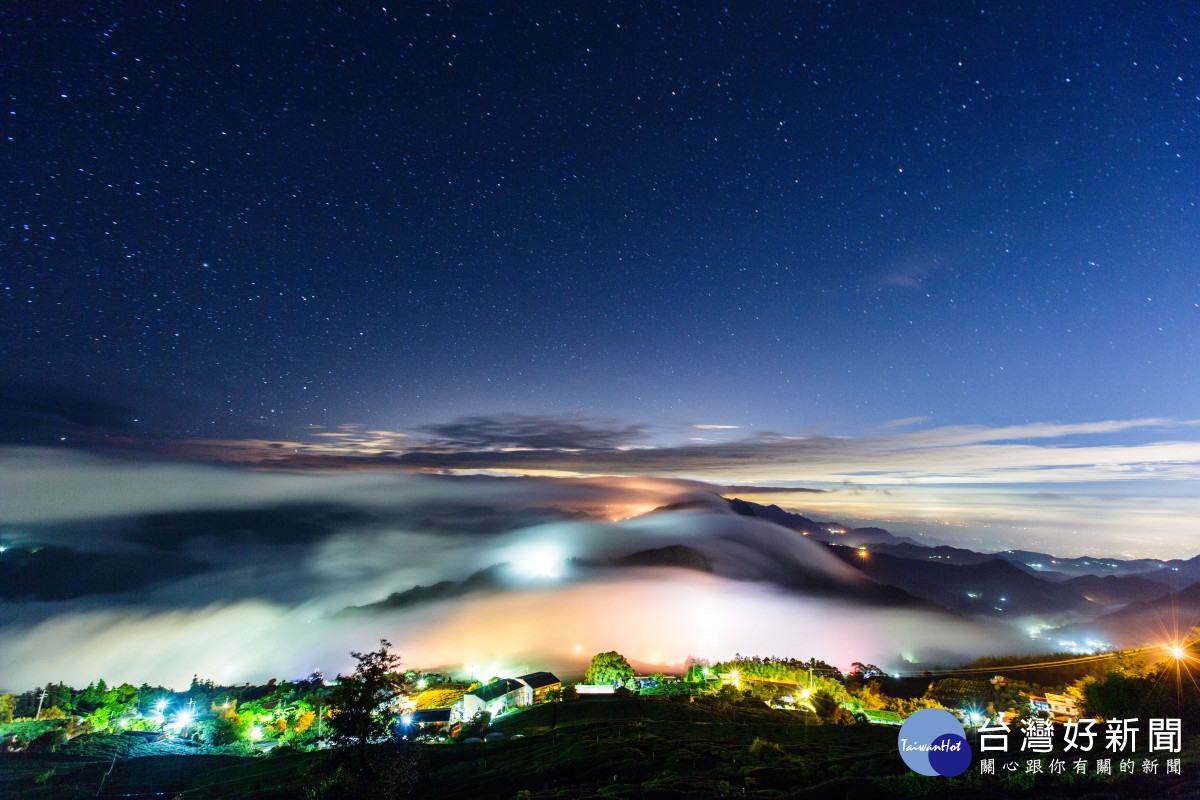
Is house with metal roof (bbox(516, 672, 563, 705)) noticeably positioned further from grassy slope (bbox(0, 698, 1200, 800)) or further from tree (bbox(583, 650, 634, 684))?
grassy slope (bbox(0, 698, 1200, 800))

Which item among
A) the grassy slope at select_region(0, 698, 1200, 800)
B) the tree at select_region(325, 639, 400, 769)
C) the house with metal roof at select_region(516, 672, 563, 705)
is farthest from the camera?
the house with metal roof at select_region(516, 672, 563, 705)

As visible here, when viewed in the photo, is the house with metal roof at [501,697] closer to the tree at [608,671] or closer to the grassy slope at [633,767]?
the tree at [608,671]

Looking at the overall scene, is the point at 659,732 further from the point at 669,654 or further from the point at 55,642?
the point at 55,642

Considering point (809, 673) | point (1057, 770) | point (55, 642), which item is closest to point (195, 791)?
point (1057, 770)

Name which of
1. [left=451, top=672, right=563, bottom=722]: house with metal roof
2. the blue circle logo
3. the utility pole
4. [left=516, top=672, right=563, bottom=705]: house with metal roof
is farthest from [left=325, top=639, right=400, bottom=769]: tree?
the utility pole

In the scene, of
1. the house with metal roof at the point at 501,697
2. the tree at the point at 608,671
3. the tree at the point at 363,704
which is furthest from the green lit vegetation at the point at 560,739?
the house with metal roof at the point at 501,697

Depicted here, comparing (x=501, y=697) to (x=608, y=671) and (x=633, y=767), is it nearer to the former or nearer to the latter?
(x=608, y=671)
